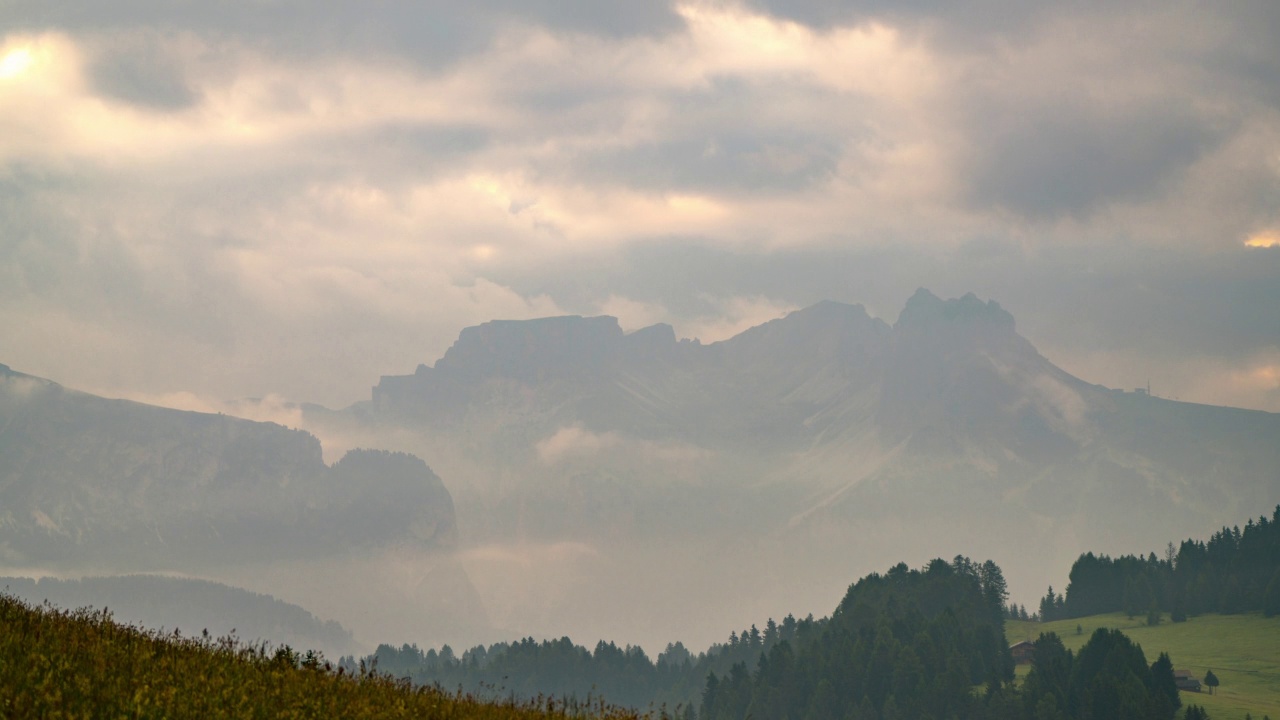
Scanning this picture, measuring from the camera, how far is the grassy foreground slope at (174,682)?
17484mm

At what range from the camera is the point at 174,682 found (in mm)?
18844

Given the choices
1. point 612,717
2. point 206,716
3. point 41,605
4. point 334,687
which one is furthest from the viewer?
point 41,605

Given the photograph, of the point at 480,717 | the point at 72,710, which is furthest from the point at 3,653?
the point at 480,717

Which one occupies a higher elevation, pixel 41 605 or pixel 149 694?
pixel 41 605

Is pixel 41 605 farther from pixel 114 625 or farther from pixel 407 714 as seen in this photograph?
pixel 407 714

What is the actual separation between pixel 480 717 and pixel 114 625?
7.46 meters

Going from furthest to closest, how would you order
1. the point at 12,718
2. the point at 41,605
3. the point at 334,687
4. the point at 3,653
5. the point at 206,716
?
the point at 41,605 → the point at 334,687 → the point at 3,653 → the point at 206,716 → the point at 12,718

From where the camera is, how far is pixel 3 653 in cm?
1872

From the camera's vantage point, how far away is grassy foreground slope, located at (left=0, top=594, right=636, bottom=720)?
1748 cm

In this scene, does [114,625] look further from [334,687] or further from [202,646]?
[334,687]

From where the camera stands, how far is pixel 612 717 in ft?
72.0

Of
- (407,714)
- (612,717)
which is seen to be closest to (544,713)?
(612,717)

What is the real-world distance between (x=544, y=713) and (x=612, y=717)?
163 centimetres

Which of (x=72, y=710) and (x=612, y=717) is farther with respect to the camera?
(x=612, y=717)
